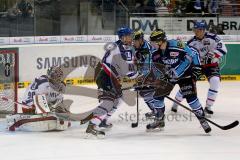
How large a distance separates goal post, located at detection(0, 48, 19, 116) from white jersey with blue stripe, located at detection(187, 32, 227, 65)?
98.1 inches

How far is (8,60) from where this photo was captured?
28.1 feet

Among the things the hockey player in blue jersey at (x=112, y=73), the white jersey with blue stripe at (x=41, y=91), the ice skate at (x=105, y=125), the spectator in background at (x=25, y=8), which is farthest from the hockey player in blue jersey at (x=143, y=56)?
the spectator in background at (x=25, y=8)

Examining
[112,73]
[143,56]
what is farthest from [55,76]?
[143,56]

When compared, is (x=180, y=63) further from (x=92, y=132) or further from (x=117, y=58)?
(x=92, y=132)

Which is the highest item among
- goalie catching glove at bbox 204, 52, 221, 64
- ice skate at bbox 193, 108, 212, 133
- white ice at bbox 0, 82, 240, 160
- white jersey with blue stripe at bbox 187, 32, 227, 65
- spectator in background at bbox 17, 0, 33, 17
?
spectator in background at bbox 17, 0, 33, 17

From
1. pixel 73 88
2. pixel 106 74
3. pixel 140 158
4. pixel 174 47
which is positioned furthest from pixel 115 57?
pixel 73 88

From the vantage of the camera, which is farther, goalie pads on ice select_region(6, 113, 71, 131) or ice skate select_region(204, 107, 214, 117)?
ice skate select_region(204, 107, 214, 117)

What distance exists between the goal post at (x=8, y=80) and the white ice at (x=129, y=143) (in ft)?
1.12

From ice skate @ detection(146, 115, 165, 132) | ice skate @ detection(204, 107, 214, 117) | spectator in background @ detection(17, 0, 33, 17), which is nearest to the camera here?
ice skate @ detection(146, 115, 165, 132)

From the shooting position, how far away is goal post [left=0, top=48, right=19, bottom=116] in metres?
7.84

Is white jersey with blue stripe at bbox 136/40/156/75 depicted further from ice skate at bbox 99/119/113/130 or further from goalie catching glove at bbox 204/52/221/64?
goalie catching glove at bbox 204/52/221/64

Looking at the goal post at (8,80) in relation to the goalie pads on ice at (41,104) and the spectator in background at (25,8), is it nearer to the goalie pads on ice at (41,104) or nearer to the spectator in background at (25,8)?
the goalie pads on ice at (41,104)

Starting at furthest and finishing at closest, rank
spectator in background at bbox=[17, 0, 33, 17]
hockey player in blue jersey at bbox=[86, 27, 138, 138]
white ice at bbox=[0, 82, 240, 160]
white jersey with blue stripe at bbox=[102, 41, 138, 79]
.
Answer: spectator in background at bbox=[17, 0, 33, 17], white jersey with blue stripe at bbox=[102, 41, 138, 79], hockey player in blue jersey at bbox=[86, 27, 138, 138], white ice at bbox=[0, 82, 240, 160]

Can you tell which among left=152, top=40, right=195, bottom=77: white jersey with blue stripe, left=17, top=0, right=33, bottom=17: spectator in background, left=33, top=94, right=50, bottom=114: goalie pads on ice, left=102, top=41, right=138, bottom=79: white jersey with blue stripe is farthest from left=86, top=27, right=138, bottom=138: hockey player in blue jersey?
left=17, top=0, right=33, bottom=17: spectator in background
